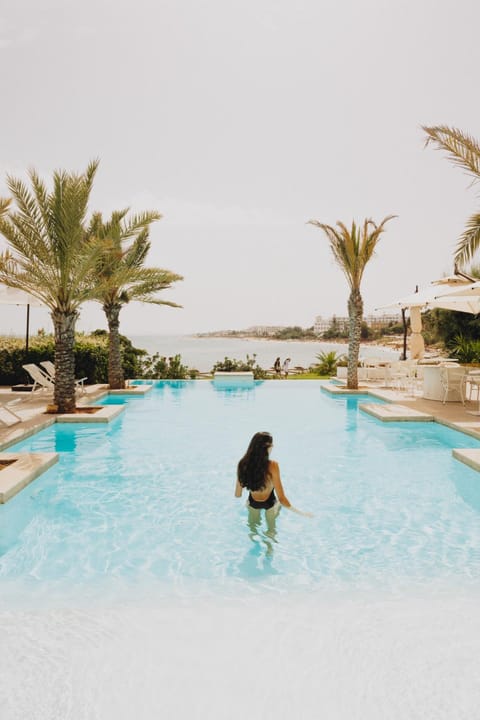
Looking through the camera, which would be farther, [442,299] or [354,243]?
[354,243]

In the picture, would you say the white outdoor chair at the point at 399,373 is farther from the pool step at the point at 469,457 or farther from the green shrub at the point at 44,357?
the green shrub at the point at 44,357

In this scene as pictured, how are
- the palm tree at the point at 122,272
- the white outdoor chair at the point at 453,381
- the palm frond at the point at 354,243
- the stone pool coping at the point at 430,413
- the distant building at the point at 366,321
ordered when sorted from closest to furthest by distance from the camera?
the stone pool coping at the point at 430,413
the white outdoor chair at the point at 453,381
the palm tree at the point at 122,272
the palm frond at the point at 354,243
the distant building at the point at 366,321

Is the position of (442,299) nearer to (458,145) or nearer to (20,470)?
(458,145)

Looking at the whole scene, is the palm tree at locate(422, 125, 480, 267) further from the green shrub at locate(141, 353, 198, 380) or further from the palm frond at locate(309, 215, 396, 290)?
the green shrub at locate(141, 353, 198, 380)

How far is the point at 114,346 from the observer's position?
17250mm

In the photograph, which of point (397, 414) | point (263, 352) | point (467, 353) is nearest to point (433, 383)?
point (397, 414)

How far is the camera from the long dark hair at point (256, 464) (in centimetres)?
535

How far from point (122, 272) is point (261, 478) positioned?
11590mm

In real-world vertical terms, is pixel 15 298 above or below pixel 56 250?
below

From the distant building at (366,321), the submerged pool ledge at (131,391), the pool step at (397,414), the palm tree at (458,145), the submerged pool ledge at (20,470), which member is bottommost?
the submerged pool ledge at (20,470)

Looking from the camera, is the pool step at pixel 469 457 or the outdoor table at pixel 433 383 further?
the outdoor table at pixel 433 383

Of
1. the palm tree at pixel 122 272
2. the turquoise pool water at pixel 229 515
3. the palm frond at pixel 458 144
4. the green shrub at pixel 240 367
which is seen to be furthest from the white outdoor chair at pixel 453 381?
the green shrub at pixel 240 367

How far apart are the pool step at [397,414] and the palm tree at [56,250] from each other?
24.1 ft

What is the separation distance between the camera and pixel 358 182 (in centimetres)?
2681
